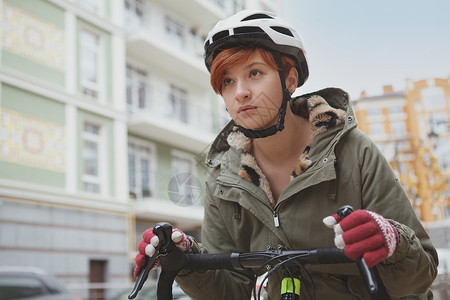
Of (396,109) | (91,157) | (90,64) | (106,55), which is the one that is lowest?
(91,157)

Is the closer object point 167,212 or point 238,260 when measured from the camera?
point 238,260

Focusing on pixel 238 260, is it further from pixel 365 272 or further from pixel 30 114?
pixel 30 114

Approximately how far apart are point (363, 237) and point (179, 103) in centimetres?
1725

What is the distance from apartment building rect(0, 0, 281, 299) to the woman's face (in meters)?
10.2

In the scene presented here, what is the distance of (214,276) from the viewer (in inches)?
72.8

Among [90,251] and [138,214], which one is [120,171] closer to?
[138,214]

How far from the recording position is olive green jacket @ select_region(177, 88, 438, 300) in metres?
1.65

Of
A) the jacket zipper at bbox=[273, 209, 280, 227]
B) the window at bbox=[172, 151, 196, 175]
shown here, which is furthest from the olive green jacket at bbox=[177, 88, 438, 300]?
the window at bbox=[172, 151, 196, 175]

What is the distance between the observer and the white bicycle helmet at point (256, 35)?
1.78m

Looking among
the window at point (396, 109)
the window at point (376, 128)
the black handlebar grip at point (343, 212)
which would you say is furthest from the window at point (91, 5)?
the window at point (396, 109)

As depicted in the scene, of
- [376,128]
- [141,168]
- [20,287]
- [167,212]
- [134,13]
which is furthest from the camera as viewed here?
[376,128]

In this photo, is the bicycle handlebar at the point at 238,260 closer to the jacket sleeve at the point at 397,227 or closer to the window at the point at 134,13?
the jacket sleeve at the point at 397,227

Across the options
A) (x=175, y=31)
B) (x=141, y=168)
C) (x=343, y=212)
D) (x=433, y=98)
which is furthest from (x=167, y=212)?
(x=433, y=98)

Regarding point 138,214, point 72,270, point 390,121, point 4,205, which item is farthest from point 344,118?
point 390,121
